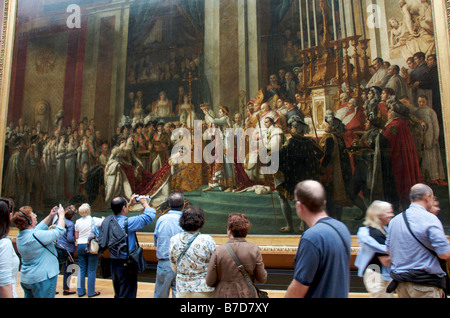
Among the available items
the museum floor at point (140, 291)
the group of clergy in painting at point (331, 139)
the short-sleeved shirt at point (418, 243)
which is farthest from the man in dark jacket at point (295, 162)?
the short-sleeved shirt at point (418, 243)

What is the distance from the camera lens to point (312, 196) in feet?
6.71

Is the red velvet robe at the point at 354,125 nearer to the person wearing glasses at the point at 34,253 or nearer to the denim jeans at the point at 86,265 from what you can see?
the denim jeans at the point at 86,265

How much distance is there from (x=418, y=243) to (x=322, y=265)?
1571mm

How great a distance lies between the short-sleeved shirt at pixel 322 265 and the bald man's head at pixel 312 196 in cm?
17

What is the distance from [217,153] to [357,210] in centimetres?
331

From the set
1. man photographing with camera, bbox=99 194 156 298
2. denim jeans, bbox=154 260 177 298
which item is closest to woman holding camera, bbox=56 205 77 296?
man photographing with camera, bbox=99 194 156 298

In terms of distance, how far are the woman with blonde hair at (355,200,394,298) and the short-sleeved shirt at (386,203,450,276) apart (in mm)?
118

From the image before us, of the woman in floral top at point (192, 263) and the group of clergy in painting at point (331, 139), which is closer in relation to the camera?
the woman in floral top at point (192, 263)

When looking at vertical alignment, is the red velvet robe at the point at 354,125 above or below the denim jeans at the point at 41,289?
above

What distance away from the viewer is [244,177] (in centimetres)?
753

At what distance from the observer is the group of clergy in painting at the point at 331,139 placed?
656cm

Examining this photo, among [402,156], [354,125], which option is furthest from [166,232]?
[402,156]

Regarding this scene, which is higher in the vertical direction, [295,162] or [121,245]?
[295,162]

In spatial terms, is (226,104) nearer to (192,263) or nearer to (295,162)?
(295,162)
